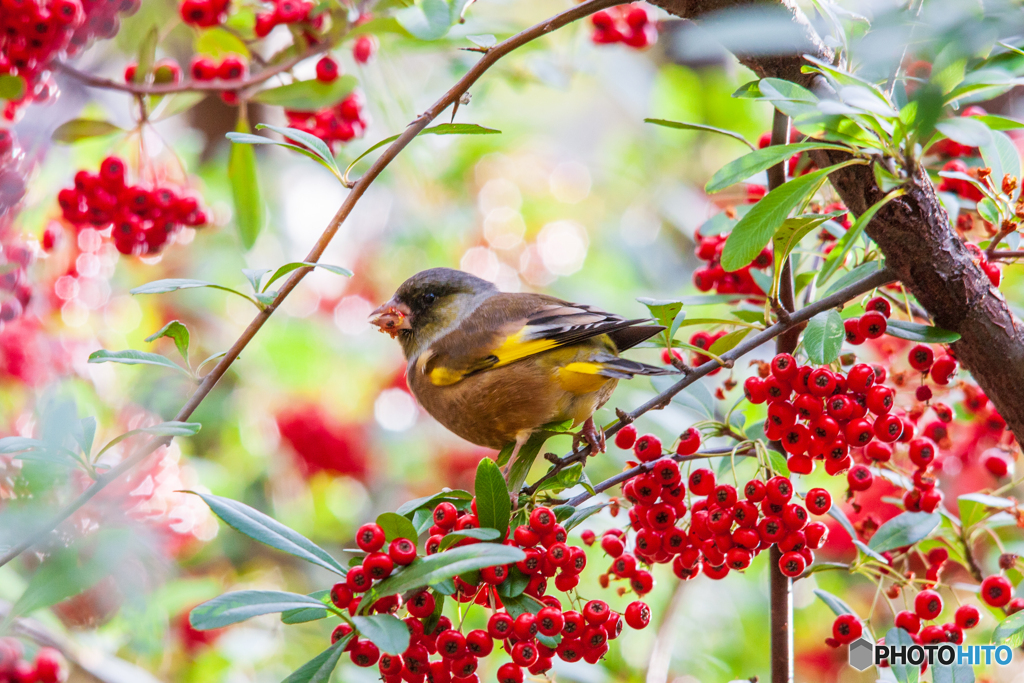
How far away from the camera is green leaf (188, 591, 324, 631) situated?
1307 millimetres

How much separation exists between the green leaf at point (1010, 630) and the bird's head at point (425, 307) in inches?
72.5

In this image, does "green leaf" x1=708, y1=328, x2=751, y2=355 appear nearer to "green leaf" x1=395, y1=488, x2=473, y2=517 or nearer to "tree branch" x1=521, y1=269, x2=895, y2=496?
"tree branch" x1=521, y1=269, x2=895, y2=496

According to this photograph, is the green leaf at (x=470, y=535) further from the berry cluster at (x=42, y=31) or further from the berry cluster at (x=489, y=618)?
the berry cluster at (x=42, y=31)

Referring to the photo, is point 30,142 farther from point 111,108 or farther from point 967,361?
point 967,361

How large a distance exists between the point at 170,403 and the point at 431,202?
7.27ft

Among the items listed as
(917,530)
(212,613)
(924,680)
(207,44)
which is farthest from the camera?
(207,44)

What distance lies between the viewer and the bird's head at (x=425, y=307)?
295 centimetres

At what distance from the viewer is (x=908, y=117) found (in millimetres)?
1412

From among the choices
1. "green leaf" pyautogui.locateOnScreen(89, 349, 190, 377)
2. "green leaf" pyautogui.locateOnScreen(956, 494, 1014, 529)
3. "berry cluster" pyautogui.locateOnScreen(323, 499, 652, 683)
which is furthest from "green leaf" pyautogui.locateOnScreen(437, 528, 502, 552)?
"green leaf" pyautogui.locateOnScreen(956, 494, 1014, 529)

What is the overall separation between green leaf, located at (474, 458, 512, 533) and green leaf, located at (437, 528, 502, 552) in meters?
0.06

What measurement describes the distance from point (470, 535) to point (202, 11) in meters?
2.08

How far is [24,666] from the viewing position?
230cm

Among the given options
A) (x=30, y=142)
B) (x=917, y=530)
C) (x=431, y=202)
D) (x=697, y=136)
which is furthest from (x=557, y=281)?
(x=917, y=530)

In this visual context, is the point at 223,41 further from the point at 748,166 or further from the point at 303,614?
the point at 303,614
